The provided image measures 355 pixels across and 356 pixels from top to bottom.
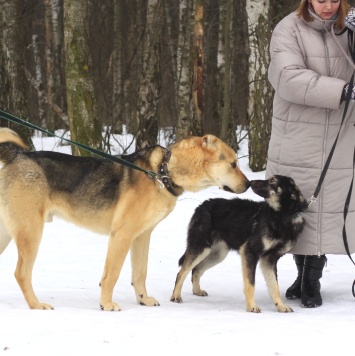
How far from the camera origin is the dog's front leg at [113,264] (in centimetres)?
491

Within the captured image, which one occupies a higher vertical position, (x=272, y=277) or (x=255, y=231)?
(x=255, y=231)

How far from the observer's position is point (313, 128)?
16.6 ft

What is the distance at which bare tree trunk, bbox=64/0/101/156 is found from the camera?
9.49m

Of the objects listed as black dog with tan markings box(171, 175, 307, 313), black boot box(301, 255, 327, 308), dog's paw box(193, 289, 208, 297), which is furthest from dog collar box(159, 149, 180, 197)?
black boot box(301, 255, 327, 308)

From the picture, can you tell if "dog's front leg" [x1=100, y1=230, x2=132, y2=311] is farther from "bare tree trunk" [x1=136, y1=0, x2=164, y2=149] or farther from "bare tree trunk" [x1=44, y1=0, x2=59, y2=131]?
"bare tree trunk" [x1=44, y1=0, x2=59, y2=131]

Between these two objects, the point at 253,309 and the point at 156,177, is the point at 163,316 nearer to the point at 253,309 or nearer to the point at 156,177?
the point at 253,309

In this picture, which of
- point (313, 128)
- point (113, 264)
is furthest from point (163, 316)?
point (313, 128)

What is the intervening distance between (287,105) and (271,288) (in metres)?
1.36

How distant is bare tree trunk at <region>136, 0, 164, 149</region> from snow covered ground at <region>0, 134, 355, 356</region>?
5456 millimetres

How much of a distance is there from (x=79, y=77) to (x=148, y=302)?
16.3ft

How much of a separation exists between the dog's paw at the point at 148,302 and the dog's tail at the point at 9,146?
4.66 ft

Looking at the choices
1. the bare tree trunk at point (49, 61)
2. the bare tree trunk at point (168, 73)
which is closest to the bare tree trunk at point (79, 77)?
the bare tree trunk at point (168, 73)

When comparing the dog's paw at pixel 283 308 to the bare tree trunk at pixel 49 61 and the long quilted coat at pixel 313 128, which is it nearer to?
the long quilted coat at pixel 313 128

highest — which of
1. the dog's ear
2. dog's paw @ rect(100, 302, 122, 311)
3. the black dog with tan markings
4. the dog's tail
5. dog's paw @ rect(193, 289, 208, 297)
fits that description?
the dog's ear
